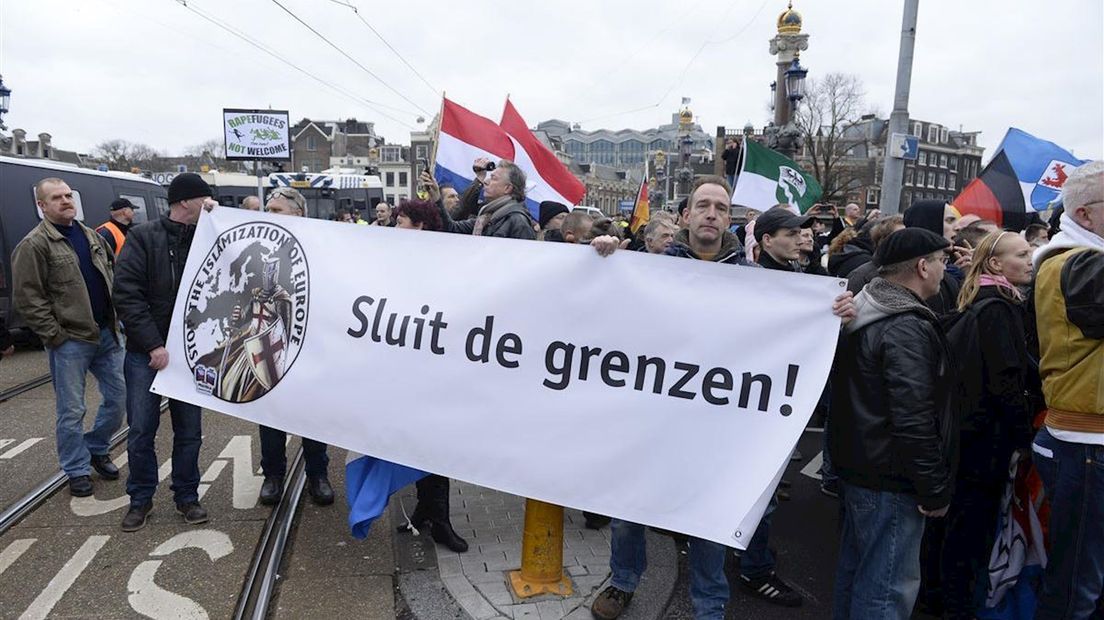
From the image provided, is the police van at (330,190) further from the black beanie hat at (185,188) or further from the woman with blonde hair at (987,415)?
the woman with blonde hair at (987,415)

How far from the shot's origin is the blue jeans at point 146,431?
157 inches

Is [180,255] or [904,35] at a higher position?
[904,35]

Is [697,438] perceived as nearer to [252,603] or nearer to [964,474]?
[964,474]

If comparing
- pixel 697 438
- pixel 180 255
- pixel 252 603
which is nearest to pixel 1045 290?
pixel 697 438

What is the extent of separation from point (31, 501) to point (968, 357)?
17.0 feet

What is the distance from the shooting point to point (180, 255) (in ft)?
13.2

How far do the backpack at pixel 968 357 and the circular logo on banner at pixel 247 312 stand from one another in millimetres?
3049

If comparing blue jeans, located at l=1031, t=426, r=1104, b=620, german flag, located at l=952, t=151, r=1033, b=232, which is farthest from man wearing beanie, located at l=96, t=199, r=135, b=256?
german flag, located at l=952, t=151, r=1033, b=232

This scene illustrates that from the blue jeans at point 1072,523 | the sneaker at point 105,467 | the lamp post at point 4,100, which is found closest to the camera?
the blue jeans at point 1072,523

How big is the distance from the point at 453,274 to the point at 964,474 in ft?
8.28

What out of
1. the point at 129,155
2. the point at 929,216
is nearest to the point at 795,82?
the point at 929,216

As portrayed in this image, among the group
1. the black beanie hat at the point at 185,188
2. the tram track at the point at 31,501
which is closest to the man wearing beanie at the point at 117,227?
the tram track at the point at 31,501

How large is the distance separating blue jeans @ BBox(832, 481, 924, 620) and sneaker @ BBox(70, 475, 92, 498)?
4411 mm

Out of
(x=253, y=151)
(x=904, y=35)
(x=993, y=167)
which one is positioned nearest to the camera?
(x=993, y=167)
